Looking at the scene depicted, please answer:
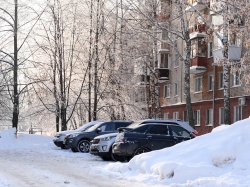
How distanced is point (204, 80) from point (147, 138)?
21.7 m

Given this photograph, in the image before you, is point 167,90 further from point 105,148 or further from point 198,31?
point 105,148

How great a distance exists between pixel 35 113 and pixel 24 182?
32.1 metres

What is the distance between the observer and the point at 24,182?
10.8m

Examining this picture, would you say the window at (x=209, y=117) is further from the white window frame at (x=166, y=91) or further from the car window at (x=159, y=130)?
the car window at (x=159, y=130)

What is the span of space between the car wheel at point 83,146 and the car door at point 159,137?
6106 millimetres

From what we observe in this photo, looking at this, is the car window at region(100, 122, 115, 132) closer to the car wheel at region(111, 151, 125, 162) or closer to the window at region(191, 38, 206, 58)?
the car wheel at region(111, 151, 125, 162)

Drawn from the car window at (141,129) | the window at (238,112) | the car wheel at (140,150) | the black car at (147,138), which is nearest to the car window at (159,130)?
the black car at (147,138)

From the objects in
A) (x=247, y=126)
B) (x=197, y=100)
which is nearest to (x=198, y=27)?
(x=197, y=100)

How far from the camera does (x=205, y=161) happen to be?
1167cm

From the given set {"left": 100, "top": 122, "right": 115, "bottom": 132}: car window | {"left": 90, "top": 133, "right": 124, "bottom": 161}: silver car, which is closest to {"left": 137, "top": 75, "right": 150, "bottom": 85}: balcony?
{"left": 100, "top": 122, "right": 115, "bottom": 132}: car window

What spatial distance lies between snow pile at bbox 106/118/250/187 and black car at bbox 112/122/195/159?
2.13 meters

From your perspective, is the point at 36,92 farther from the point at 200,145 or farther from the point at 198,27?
the point at 200,145

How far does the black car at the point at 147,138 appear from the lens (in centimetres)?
1620

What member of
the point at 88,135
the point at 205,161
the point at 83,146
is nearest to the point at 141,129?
the point at 205,161
